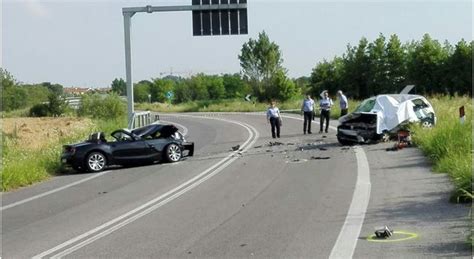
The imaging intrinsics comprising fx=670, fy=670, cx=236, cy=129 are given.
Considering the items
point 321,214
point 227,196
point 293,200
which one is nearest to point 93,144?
point 227,196

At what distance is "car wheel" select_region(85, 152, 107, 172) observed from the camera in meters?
18.4

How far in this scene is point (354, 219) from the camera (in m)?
9.70

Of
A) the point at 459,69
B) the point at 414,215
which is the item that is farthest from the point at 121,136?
the point at 459,69

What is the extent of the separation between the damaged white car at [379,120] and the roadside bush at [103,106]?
19.8 metres

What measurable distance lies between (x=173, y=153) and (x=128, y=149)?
138cm

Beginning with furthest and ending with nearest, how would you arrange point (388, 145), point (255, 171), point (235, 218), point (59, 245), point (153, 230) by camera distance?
point (388, 145) → point (255, 171) → point (235, 218) → point (153, 230) → point (59, 245)

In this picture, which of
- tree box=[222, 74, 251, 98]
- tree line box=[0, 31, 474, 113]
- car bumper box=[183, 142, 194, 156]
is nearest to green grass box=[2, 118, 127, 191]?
car bumper box=[183, 142, 194, 156]

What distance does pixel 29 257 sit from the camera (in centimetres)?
822

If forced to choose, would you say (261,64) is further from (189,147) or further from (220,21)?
(189,147)

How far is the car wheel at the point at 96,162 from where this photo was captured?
18406 millimetres

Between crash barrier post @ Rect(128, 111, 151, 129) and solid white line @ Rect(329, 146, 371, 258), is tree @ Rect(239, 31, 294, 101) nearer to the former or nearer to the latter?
crash barrier post @ Rect(128, 111, 151, 129)

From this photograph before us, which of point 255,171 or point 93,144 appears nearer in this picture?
point 255,171

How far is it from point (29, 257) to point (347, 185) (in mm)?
6881

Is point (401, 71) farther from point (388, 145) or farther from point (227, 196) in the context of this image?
point (227, 196)
